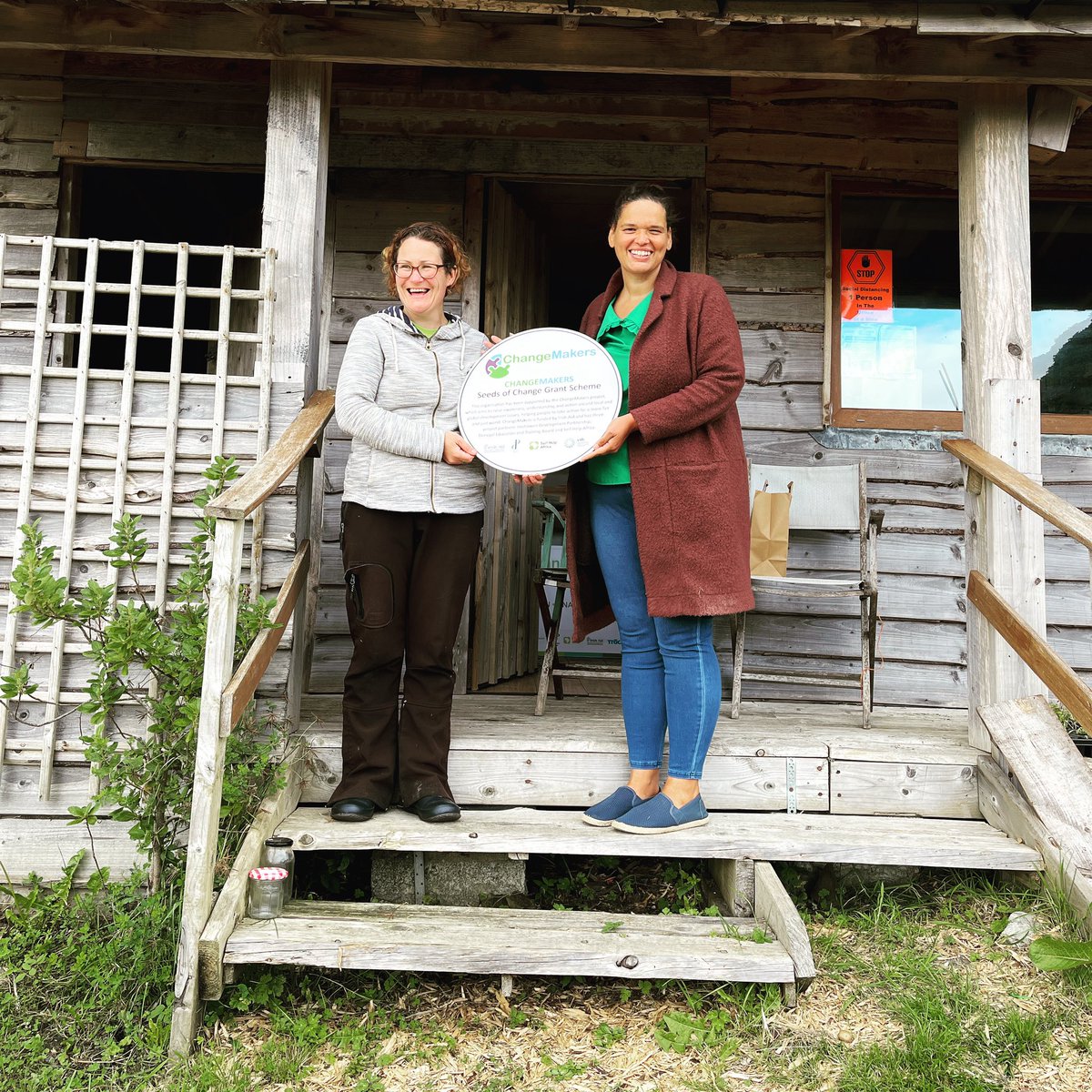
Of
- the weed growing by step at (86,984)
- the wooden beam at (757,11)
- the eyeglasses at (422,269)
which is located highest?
the wooden beam at (757,11)

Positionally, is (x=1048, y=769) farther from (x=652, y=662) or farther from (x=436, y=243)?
(x=436, y=243)

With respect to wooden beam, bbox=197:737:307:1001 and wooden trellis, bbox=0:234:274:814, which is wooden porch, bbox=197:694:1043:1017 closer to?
wooden beam, bbox=197:737:307:1001

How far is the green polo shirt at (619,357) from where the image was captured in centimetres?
266

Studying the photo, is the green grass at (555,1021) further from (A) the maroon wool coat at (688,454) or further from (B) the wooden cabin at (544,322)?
(A) the maroon wool coat at (688,454)

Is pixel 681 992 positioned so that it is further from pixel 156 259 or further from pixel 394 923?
pixel 156 259

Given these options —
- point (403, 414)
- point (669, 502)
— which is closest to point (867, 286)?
point (669, 502)

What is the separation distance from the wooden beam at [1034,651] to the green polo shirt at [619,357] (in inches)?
47.3

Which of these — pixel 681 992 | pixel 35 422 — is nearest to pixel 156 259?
pixel 35 422

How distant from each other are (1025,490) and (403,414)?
1.74 metres

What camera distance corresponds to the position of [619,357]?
8.86 ft

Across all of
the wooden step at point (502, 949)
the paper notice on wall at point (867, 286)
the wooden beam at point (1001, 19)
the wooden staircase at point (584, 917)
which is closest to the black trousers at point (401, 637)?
the wooden staircase at point (584, 917)

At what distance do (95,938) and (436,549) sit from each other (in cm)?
139

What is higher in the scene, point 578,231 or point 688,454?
point 578,231

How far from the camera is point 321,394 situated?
301cm
